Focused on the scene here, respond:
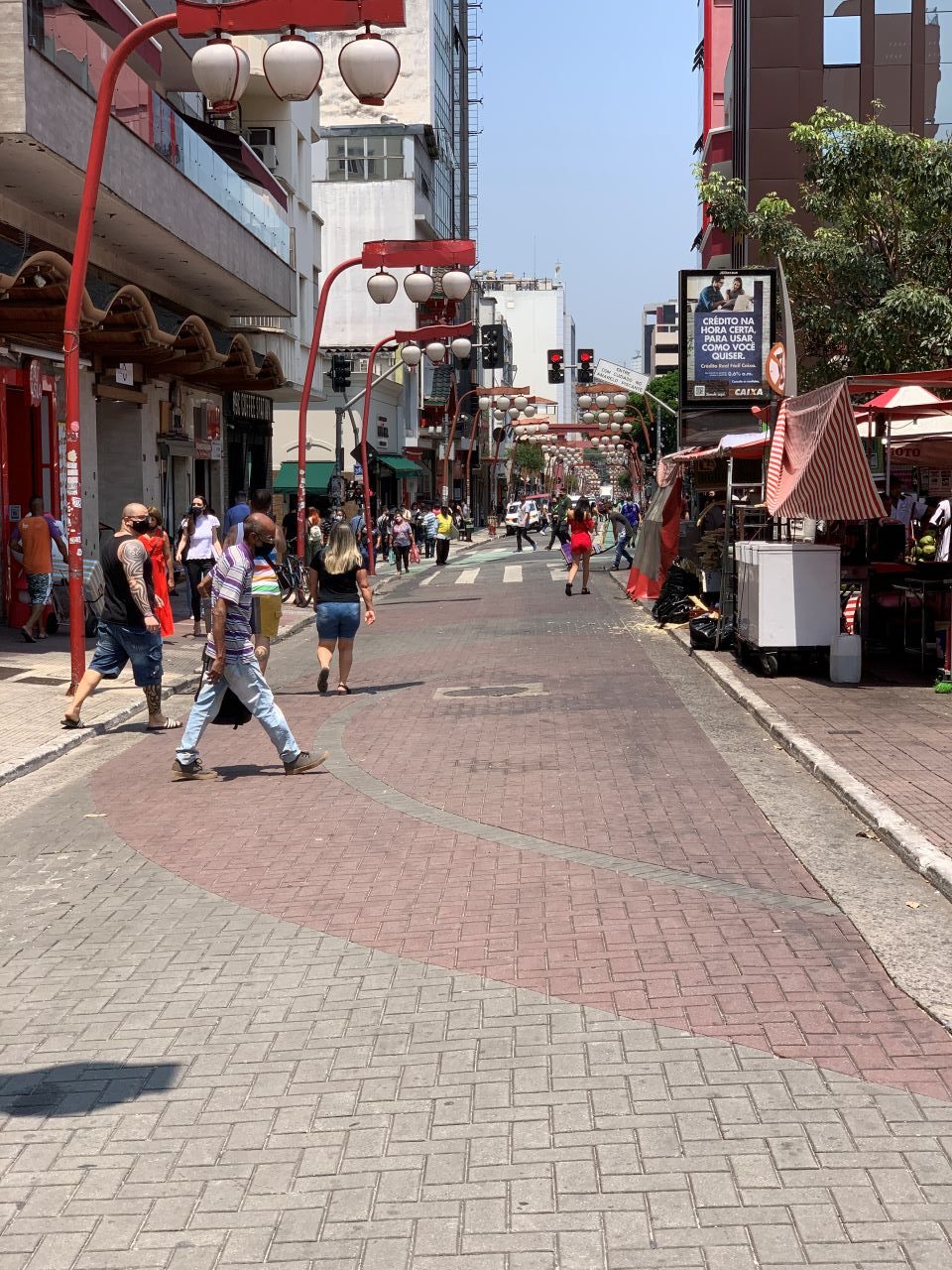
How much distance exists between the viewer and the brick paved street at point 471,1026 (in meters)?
3.70

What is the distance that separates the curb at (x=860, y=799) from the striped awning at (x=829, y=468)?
6.33ft

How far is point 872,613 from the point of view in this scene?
1764 centimetres

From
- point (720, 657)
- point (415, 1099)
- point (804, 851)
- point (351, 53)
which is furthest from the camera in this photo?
point (720, 657)

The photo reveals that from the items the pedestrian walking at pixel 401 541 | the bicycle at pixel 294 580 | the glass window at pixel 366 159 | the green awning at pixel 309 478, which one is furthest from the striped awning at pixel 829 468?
the glass window at pixel 366 159

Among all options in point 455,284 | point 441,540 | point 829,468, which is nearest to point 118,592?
point 829,468

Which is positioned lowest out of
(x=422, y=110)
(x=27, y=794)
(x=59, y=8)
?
(x=27, y=794)

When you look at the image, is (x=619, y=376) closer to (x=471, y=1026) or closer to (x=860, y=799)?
(x=860, y=799)

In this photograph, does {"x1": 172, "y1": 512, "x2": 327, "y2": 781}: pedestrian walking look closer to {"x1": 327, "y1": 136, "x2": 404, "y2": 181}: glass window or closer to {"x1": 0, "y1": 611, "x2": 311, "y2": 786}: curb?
{"x1": 0, "y1": 611, "x2": 311, "y2": 786}: curb

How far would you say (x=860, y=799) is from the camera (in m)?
8.62

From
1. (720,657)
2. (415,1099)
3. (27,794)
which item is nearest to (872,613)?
(720,657)

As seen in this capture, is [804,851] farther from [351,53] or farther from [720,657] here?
[720,657]

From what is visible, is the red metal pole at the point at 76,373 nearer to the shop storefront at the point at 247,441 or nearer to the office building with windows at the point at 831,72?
the shop storefront at the point at 247,441

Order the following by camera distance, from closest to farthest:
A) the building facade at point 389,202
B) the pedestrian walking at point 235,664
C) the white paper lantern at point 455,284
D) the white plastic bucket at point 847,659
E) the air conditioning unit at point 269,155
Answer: the pedestrian walking at point 235,664, the white plastic bucket at point 847,659, the white paper lantern at point 455,284, the air conditioning unit at point 269,155, the building facade at point 389,202

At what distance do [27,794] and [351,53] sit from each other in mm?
5813
